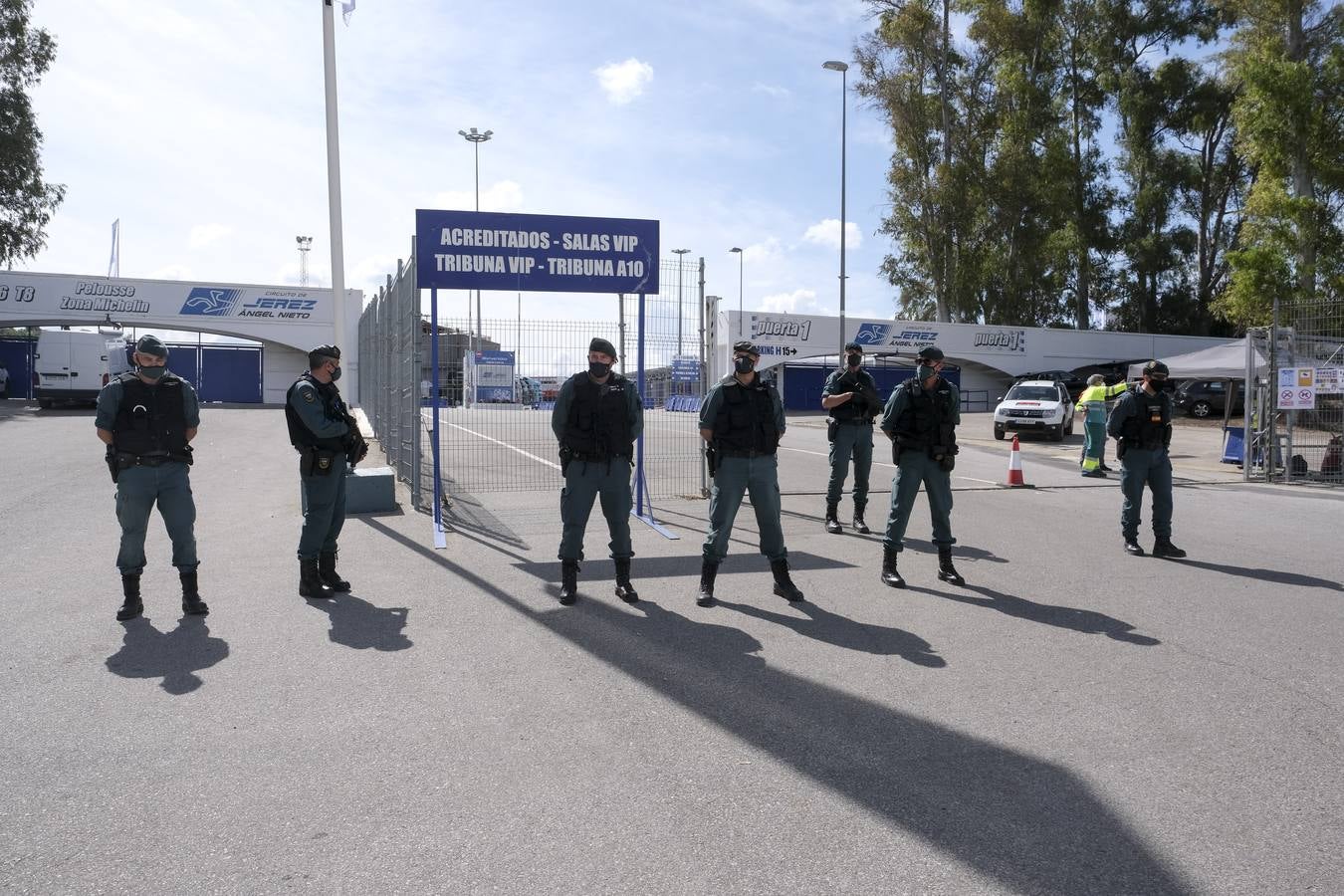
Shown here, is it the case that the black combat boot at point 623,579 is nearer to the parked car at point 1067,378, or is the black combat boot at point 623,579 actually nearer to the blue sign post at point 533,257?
the blue sign post at point 533,257

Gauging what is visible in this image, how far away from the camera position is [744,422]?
6.46 metres

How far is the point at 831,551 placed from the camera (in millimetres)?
8312

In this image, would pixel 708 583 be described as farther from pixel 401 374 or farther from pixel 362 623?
pixel 401 374

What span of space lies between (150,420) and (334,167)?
575cm

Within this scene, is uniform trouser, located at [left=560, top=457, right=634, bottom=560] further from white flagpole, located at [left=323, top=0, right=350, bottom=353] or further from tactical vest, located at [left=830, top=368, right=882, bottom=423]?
white flagpole, located at [left=323, top=0, right=350, bottom=353]

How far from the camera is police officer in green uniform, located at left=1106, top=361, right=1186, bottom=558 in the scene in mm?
8227

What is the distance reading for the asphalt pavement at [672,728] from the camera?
2979mm

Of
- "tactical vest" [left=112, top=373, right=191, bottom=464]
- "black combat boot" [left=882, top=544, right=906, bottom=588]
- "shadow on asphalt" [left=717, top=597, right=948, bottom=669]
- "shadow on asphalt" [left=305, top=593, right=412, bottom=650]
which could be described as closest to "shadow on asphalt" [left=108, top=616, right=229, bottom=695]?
"shadow on asphalt" [left=305, top=593, right=412, bottom=650]

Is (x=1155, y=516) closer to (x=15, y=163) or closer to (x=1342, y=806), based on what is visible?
(x=1342, y=806)

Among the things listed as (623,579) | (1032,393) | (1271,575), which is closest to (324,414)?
(623,579)

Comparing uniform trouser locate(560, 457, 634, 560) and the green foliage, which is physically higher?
the green foliage

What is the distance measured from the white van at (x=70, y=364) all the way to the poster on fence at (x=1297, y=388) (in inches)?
1082

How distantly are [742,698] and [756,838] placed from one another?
1332mm

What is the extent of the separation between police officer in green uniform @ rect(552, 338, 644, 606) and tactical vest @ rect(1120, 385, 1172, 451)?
4.75m
